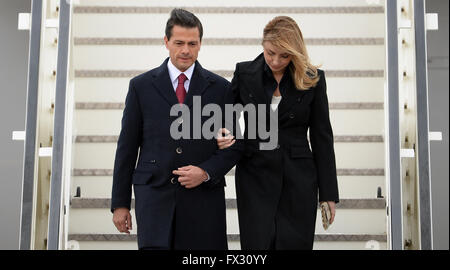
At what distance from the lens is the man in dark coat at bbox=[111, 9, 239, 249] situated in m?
3.07

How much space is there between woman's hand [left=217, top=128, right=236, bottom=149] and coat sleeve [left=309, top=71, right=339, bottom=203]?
1.36 feet

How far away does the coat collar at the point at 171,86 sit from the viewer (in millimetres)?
3180

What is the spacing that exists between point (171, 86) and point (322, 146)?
792mm

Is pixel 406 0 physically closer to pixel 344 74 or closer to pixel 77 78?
pixel 344 74

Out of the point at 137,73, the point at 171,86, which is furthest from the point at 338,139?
the point at 171,86

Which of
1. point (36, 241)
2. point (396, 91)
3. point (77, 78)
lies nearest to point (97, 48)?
point (77, 78)

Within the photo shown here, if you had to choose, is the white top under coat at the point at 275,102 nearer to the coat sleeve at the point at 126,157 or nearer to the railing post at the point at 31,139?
the coat sleeve at the point at 126,157

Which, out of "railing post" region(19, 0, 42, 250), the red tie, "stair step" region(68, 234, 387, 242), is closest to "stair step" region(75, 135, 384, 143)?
"stair step" region(68, 234, 387, 242)

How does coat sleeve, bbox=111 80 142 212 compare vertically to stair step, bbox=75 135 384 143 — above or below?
below

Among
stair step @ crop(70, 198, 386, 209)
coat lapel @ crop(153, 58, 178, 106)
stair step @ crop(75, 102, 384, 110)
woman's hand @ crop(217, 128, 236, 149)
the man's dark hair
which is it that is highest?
the man's dark hair

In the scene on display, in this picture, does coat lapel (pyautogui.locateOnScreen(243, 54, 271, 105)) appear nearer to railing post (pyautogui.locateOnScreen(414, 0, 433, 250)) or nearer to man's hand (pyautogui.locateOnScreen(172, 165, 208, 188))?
man's hand (pyautogui.locateOnScreen(172, 165, 208, 188))

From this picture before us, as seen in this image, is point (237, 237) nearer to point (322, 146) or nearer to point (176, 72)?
point (322, 146)

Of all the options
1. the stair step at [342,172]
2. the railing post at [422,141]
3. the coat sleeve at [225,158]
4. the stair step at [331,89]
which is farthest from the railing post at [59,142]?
the railing post at [422,141]

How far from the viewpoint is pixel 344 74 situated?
16.3 ft
